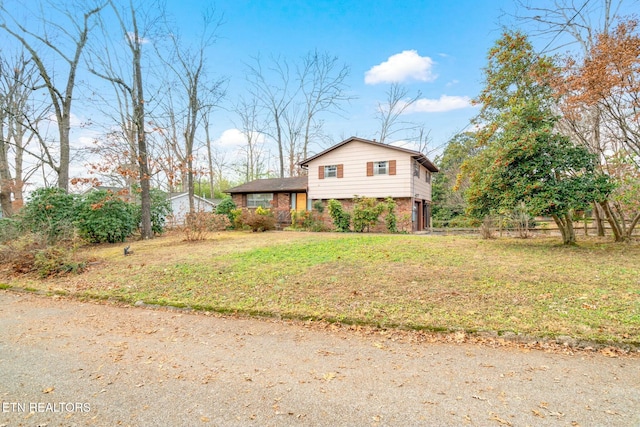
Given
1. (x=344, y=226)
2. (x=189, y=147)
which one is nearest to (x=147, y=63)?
(x=189, y=147)

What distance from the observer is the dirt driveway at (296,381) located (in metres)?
2.24

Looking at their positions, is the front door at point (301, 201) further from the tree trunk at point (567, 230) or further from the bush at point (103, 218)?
the tree trunk at point (567, 230)

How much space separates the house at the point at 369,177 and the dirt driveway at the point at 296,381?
14.1 meters

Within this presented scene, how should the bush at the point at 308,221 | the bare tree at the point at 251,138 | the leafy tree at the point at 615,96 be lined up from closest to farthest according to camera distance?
the leafy tree at the point at 615,96 → the bush at the point at 308,221 → the bare tree at the point at 251,138

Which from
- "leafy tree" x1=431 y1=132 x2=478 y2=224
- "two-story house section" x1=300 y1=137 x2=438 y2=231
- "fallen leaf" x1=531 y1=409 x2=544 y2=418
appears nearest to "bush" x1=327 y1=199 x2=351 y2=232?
"two-story house section" x1=300 y1=137 x2=438 y2=231

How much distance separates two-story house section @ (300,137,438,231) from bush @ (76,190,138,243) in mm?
10281

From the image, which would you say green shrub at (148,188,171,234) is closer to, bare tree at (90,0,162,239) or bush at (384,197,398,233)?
bare tree at (90,0,162,239)

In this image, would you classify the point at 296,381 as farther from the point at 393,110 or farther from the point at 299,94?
the point at 393,110

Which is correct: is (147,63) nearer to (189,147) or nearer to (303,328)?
(189,147)

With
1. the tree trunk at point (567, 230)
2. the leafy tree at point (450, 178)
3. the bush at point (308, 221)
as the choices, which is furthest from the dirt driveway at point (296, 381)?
the leafy tree at point (450, 178)

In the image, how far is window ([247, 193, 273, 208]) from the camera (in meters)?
21.8

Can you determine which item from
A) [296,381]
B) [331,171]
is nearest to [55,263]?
[296,381]

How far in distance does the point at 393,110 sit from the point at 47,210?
24.2 metres

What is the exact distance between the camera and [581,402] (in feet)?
7.64
